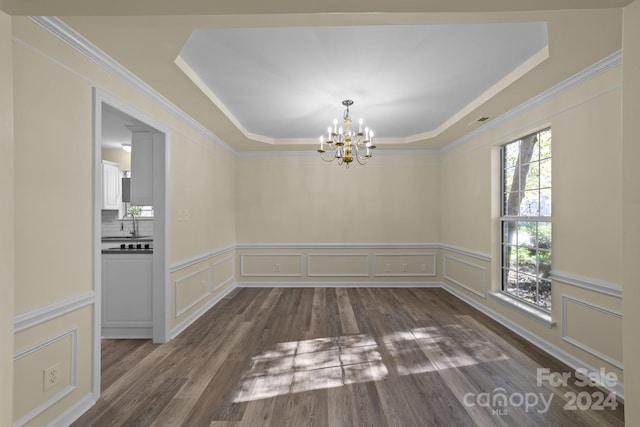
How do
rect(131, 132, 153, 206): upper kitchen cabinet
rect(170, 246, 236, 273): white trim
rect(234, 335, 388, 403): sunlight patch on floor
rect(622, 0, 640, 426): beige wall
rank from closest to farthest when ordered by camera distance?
rect(622, 0, 640, 426): beige wall, rect(234, 335, 388, 403): sunlight patch on floor, rect(131, 132, 153, 206): upper kitchen cabinet, rect(170, 246, 236, 273): white trim

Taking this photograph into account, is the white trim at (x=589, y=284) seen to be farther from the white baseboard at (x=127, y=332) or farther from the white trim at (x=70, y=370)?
the white baseboard at (x=127, y=332)

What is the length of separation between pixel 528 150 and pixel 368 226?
2941 millimetres

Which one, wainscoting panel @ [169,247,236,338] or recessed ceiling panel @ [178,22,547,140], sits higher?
recessed ceiling panel @ [178,22,547,140]

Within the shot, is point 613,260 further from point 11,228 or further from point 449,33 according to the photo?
point 11,228

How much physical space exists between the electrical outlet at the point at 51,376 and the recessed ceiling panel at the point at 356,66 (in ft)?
7.98

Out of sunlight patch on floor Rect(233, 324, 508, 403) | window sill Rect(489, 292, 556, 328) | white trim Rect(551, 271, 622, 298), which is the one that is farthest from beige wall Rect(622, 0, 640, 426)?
window sill Rect(489, 292, 556, 328)

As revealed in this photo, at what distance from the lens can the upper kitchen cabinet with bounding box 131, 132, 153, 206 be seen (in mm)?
3455

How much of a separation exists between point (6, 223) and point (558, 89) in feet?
13.5

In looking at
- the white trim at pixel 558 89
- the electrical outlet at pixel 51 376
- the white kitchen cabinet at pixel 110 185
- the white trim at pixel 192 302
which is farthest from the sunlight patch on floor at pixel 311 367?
the white kitchen cabinet at pixel 110 185

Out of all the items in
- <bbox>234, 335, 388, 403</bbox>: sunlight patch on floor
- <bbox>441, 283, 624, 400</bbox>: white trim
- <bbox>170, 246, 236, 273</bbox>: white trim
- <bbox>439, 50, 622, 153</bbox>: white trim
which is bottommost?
<bbox>234, 335, 388, 403</bbox>: sunlight patch on floor

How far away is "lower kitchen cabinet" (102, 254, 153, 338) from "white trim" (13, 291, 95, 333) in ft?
3.95

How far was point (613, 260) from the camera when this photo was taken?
95.7 inches

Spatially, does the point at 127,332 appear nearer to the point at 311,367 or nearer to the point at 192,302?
the point at 192,302

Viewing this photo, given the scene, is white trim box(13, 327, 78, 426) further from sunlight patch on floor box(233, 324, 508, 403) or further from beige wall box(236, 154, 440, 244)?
beige wall box(236, 154, 440, 244)
